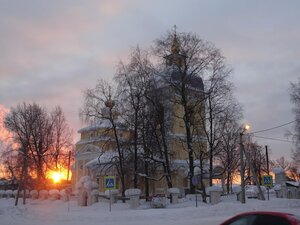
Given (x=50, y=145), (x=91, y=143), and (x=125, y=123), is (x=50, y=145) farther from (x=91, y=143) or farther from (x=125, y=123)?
(x=125, y=123)

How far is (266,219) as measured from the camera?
886cm

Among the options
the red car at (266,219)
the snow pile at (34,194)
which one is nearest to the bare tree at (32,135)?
the snow pile at (34,194)

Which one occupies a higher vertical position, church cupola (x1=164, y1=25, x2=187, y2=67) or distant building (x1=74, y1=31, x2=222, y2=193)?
church cupola (x1=164, y1=25, x2=187, y2=67)

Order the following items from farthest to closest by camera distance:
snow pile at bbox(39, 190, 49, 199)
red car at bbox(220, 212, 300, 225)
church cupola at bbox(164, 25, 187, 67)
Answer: snow pile at bbox(39, 190, 49, 199)
church cupola at bbox(164, 25, 187, 67)
red car at bbox(220, 212, 300, 225)

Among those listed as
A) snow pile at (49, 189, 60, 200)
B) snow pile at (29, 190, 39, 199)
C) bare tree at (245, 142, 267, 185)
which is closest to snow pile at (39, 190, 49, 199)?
snow pile at (49, 189, 60, 200)

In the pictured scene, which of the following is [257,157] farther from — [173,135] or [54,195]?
[54,195]

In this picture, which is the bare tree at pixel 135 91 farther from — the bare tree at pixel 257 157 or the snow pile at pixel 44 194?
the bare tree at pixel 257 157

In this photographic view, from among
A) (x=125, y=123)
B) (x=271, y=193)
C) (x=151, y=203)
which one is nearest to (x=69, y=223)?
(x=151, y=203)

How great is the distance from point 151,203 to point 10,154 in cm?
3405

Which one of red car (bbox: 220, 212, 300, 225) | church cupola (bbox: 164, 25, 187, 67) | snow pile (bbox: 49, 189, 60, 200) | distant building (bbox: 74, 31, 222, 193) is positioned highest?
church cupola (bbox: 164, 25, 187, 67)

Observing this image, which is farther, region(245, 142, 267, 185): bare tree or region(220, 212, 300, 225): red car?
region(245, 142, 267, 185): bare tree

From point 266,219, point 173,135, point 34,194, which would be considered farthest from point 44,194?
point 266,219

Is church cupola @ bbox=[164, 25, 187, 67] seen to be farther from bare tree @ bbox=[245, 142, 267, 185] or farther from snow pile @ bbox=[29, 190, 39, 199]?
bare tree @ bbox=[245, 142, 267, 185]

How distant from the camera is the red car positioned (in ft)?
27.8
